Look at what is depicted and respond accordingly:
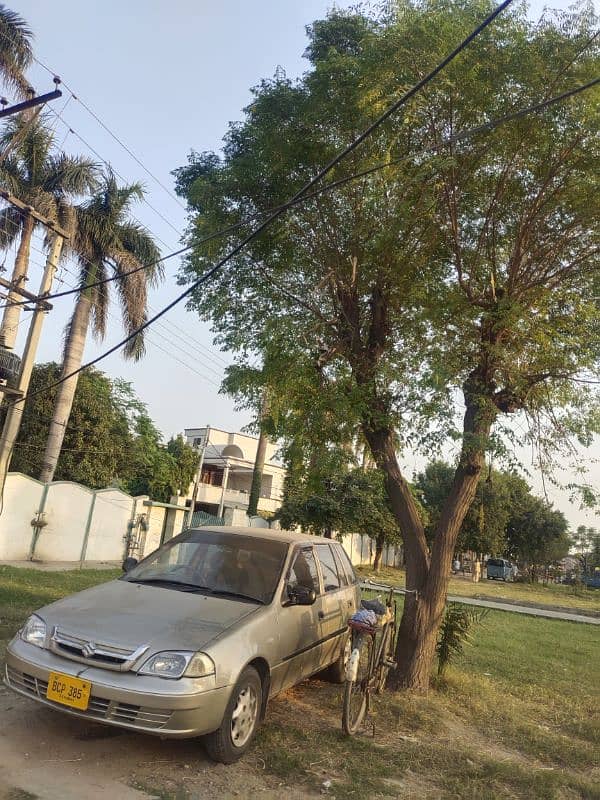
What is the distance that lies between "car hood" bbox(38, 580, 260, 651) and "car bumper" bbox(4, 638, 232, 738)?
0.72 feet

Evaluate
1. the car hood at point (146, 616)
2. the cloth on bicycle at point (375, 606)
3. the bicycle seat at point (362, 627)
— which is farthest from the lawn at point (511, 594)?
the car hood at point (146, 616)

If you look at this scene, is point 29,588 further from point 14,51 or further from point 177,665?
point 14,51

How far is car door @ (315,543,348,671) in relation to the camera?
6.19 m

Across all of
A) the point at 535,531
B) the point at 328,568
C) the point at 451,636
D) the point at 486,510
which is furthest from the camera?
the point at 535,531

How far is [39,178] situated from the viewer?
20.7 m

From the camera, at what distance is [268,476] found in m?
49.0

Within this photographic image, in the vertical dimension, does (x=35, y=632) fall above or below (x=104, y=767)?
above

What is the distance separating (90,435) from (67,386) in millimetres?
3990

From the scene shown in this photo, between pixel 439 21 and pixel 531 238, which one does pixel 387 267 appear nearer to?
pixel 531 238

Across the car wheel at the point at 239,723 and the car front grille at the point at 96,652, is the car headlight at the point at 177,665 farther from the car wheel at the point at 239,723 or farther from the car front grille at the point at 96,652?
the car wheel at the point at 239,723

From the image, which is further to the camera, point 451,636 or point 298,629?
point 451,636

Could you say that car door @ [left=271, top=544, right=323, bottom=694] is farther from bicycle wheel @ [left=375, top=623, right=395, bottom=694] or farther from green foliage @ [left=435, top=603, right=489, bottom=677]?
green foliage @ [left=435, top=603, right=489, bottom=677]

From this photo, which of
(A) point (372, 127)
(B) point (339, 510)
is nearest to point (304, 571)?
(A) point (372, 127)

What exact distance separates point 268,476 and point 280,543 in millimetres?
43246
